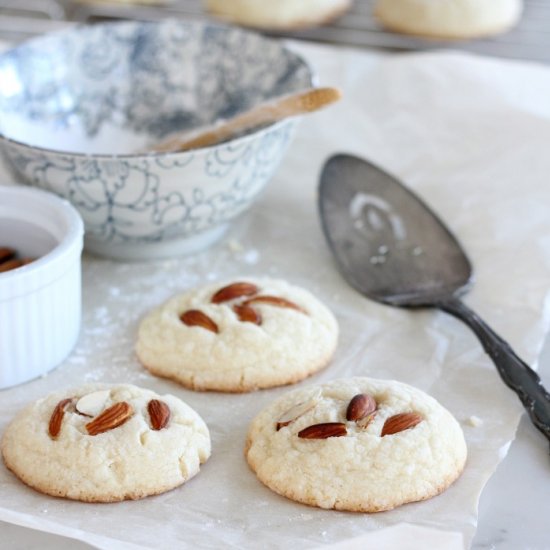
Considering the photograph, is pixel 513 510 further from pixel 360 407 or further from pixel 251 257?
pixel 251 257

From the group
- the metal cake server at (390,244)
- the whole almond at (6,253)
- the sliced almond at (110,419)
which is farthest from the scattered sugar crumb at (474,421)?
the whole almond at (6,253)

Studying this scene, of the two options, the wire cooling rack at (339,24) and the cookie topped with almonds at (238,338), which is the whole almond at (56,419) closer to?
the cookie topped with almonds at (238,338)

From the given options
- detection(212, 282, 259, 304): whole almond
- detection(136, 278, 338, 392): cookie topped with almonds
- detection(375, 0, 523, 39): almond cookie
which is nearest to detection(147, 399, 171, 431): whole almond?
detection(136, 278, 338, 392): cookie topped with almonds

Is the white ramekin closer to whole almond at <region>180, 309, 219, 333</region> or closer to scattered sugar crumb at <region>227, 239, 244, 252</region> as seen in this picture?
whole almond at <region>180, 309, 219, 333</region>

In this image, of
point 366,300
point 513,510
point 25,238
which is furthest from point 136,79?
point 513,510

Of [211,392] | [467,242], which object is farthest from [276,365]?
[467,242]

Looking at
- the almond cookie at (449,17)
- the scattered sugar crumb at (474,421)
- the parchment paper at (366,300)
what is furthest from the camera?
the almond cookie at (449,17)
